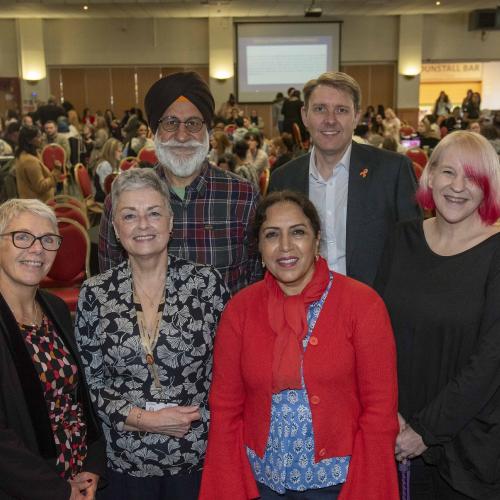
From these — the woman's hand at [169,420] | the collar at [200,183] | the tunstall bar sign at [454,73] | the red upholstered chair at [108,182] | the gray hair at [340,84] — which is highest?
the tunstall bar sign at [454,73]

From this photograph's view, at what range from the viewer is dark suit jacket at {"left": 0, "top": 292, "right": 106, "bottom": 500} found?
1.97m

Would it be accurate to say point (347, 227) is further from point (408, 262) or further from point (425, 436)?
point (425, 436)

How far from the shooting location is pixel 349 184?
2883 millimetres

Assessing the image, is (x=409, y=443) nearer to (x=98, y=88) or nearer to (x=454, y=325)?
(x=454, y=325)

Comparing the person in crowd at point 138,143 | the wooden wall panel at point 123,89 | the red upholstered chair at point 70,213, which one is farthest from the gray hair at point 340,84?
the wooden wall panel at point 123,89

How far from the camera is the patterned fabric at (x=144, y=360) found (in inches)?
84.5

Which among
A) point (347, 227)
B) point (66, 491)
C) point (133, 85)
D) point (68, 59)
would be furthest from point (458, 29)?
point (66, 491)

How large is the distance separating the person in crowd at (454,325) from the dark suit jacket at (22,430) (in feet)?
3.97

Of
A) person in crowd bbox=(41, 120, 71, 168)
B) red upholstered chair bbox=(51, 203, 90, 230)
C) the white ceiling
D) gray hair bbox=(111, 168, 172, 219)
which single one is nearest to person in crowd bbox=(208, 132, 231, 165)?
red upholstered chair bbox=(51, 203, 90, 230)

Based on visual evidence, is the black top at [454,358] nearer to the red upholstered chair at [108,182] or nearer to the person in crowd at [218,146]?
the red upholstered chair at [108,182]

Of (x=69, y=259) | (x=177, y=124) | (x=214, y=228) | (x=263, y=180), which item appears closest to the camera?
(x=214, y=228)

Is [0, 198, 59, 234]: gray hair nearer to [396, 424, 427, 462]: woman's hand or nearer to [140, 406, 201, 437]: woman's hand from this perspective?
[140, 406, 201, 437]: woman's hand

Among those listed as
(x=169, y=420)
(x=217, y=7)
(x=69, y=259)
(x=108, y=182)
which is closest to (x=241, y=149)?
(x=108, y=182)

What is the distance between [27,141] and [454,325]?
21.8 ft
